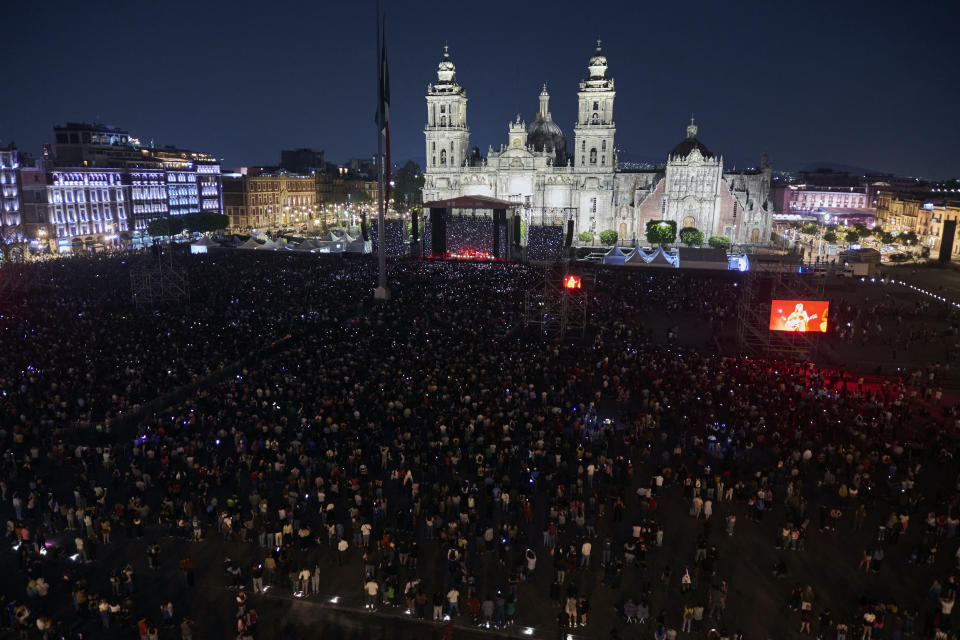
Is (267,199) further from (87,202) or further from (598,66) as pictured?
(598,66)

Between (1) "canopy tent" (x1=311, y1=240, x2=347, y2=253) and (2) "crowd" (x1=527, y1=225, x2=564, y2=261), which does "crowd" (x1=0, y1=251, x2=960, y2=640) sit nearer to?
(2) "crowd" (x1=527, y1=225, x2=564, y2=261)

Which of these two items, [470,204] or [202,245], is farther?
[202,245]

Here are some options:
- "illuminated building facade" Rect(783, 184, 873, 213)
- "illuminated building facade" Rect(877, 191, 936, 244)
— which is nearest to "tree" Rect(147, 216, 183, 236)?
"illuminated building facade" Rect(877, 191, 936, 244)

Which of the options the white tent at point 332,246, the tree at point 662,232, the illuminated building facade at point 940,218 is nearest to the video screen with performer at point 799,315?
the white tent at point 332,246

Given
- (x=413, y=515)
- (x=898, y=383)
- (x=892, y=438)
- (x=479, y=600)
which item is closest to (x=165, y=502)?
(x=413, y=515)

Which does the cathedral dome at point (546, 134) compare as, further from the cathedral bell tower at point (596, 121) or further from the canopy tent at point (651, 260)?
the canopy tent at point (651, 260)

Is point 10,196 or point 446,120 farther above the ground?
point 446,120

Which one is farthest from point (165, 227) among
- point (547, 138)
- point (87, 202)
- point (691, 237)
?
point (691, 237)
